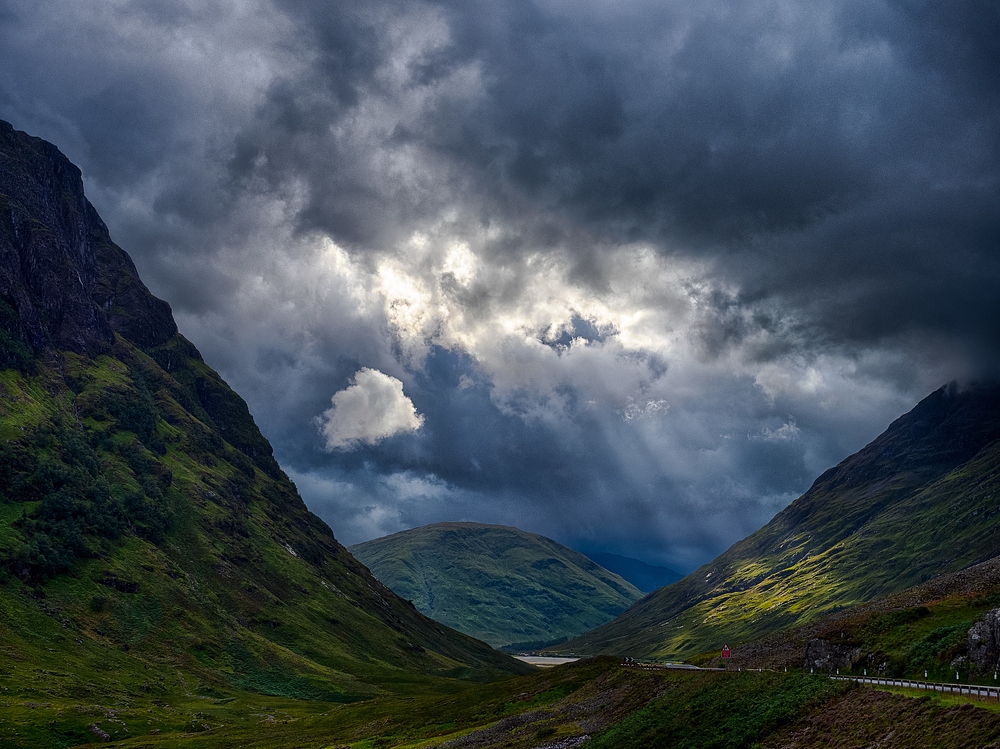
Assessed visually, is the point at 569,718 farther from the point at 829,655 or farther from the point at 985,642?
the point at 985,642

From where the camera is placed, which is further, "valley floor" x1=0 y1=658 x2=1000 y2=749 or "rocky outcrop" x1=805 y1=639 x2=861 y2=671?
"rocky outcrop" x1=805 y1=639 x2=861 y2=671

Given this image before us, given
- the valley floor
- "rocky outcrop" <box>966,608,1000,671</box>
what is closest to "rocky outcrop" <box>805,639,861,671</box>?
the valley floor

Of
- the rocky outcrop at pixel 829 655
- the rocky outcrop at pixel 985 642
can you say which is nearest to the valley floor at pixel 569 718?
the rocky outcrop at pixel 985 642

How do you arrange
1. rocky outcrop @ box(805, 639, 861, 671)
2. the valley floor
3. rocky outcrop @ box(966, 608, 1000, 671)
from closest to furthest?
the valley floor < rocky outcrop @ box(966, 608, 1000, 671) < rocky outcrop @ box(805, 639, 861, 671)

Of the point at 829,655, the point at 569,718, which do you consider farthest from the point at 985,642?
the point at 569,718

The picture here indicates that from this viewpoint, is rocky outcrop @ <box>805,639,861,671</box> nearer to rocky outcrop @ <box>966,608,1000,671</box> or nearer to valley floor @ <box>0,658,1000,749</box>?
valley floor @ <box>0,658,1000,749</box>

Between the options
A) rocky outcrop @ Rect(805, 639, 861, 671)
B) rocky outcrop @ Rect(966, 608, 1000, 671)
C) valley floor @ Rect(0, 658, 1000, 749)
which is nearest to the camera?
valley floor @ Rect(0, 658, 1000, 749)

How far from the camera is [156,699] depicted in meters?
171

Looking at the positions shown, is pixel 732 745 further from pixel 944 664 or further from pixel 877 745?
Answer: pixel 944 664

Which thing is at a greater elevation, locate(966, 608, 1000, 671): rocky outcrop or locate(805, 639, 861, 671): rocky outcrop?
locate(966, 608, 1000, 671): rocky outcrop

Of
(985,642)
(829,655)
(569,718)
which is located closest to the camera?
(985,642)

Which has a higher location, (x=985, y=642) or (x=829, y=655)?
(x=985, y=642)

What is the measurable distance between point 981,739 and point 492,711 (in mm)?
82711

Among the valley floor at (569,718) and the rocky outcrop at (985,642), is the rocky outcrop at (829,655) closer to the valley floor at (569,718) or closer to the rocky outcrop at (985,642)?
the valley floor at (569,718)
